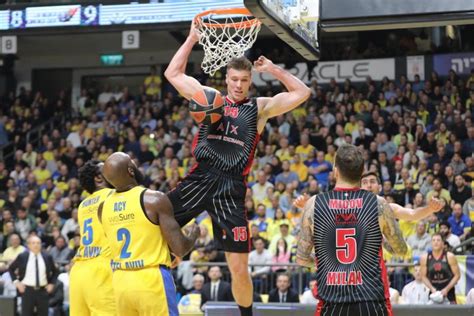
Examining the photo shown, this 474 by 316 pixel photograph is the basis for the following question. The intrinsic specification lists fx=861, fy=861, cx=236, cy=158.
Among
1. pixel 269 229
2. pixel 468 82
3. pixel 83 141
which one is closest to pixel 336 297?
pixel 269 229

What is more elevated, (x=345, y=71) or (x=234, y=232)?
(x=345, y=71)

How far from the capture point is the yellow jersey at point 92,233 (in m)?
8.09

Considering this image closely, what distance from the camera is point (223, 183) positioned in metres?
7.93

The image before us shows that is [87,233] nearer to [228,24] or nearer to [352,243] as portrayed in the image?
[228,24]

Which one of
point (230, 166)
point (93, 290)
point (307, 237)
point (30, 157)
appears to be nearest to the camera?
point (307, 237)

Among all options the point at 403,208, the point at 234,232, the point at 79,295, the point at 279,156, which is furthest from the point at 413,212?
the point at 279,156

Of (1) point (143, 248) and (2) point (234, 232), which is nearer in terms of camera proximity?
(1) point (143, 248)

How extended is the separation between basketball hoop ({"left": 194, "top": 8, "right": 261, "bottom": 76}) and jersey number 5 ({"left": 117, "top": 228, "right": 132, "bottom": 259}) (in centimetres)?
234

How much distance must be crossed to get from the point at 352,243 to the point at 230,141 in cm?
216

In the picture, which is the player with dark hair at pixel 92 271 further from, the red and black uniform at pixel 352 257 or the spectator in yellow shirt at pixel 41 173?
the spectator in yellow shirt at pixel 41 173

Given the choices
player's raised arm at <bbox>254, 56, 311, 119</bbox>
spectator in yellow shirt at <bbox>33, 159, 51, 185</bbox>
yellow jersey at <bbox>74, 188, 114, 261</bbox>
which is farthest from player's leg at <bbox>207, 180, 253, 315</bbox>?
spectator in yellow shirt at <bbox>33, 159, 51, 185</bbox>

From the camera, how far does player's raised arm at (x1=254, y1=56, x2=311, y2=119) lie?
26.0ft

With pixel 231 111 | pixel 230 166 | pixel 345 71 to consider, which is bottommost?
pixel 230 166

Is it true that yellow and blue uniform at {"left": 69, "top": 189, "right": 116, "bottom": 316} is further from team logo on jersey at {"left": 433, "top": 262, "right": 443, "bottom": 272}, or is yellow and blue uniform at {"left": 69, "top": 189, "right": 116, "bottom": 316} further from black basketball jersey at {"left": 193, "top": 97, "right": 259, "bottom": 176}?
team logo on jersey at {"left": 433, "top": 262, "right": 443, "bottom": 272}
